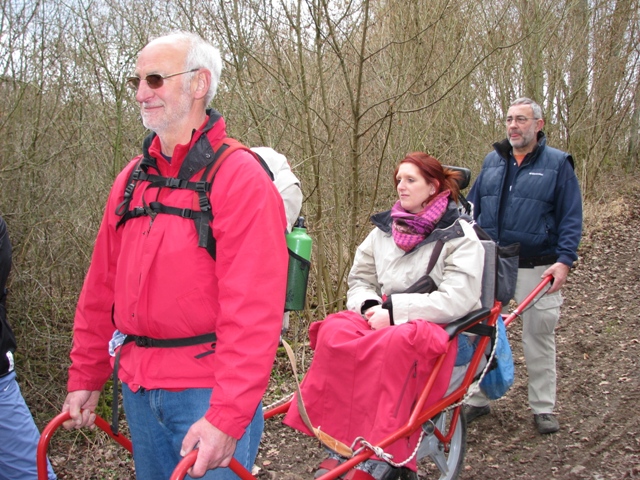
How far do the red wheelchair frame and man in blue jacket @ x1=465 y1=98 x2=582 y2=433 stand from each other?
2.10 feet

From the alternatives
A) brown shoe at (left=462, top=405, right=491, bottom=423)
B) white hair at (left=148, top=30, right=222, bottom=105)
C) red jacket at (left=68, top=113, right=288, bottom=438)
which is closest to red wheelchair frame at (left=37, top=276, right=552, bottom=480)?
red jacket at (left=68, top=113, right=288, bottom=438)

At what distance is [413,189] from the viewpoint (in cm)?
372

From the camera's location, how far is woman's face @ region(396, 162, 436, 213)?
3.71 meters

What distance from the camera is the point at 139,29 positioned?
19.4 ft

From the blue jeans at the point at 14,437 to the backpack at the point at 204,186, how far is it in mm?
1354

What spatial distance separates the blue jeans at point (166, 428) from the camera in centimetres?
215

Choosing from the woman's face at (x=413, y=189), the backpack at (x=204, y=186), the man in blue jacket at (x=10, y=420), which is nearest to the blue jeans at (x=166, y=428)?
the backpack at (x=204, y=186)

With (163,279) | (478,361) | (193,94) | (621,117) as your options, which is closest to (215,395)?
(163,279)

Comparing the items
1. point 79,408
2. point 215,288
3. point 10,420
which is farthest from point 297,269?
point 10,420

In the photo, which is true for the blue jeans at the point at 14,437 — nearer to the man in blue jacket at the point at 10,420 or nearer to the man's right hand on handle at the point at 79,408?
the man in blue jacket at the point at 10,420

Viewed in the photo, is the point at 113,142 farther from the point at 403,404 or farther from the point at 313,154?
the point at 403,404

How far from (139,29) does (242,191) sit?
4580mm

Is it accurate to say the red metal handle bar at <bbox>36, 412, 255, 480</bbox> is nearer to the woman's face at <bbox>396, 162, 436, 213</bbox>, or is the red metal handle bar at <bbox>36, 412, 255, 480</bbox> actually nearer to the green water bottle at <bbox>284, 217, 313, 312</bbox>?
the green water bottle at <bbox>284, 217, 313, 312</bbox>

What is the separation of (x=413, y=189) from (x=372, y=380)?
1289mm
